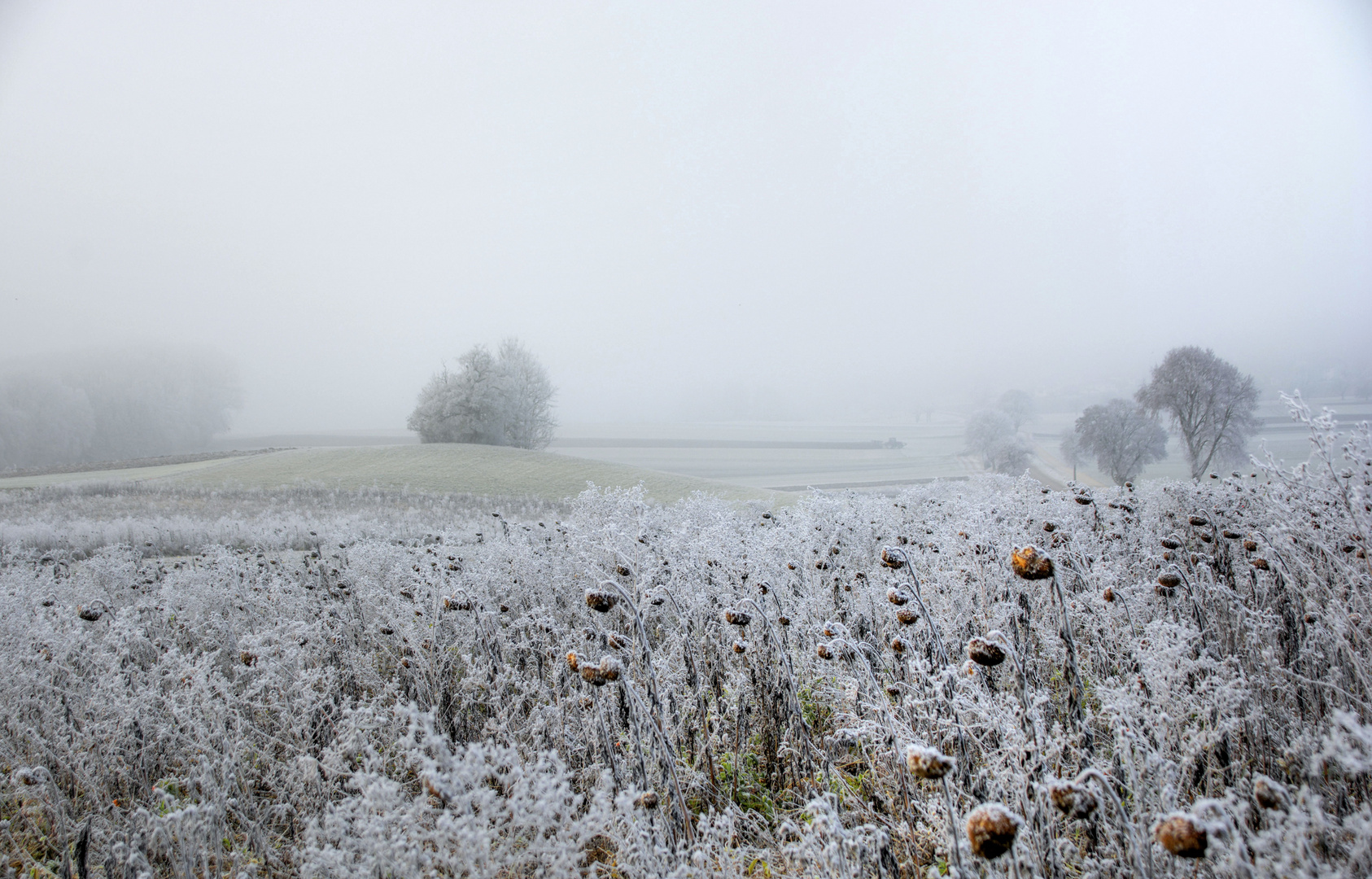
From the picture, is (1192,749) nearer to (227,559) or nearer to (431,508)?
(227,559)

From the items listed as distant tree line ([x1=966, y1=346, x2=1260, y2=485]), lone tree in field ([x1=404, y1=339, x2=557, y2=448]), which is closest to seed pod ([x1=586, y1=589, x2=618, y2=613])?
distant tree line ([x1=966, y1=346, x2=1260, y2=485])

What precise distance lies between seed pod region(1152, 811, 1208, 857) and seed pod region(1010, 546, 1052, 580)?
0.54 metres

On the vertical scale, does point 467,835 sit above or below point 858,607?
above

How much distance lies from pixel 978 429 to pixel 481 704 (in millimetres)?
18938

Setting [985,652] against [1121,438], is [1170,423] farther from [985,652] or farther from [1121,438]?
[985,652]

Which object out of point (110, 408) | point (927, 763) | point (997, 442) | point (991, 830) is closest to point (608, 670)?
point (927, 763)

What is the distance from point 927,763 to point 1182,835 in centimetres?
33

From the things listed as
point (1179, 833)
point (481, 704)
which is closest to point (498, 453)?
point (481, 704)

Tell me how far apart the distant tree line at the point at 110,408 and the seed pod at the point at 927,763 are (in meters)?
30.0

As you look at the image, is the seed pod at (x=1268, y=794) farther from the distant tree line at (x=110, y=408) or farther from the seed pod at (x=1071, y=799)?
the distant tree line at (x=110, y=408)

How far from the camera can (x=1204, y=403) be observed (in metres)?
15.5

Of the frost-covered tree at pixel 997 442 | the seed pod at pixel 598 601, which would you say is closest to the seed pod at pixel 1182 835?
the seed pod at pixel 598 601

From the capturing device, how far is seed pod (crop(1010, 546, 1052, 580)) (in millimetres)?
1328

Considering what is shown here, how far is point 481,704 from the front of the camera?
9.85 ft
